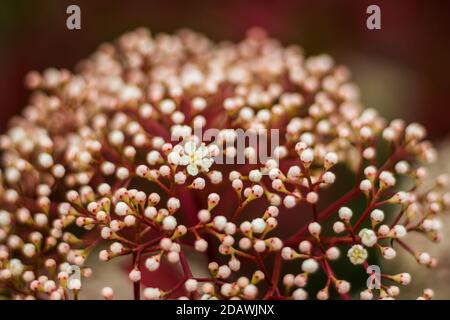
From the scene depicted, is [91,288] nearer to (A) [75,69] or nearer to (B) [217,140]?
(B) [217,140]

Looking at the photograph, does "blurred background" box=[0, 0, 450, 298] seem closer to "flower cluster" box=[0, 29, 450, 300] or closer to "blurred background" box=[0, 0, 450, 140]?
"blurred background" box=[0, 0, 450, 140]

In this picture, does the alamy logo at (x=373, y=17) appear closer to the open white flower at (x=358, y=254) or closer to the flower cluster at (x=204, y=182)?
the flower cluster at (x=204, y=182)

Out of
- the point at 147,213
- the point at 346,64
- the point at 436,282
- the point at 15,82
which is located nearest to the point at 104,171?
the point at 147,213

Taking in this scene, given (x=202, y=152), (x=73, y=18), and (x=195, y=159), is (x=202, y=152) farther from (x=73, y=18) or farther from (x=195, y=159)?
(x=73, y=18)

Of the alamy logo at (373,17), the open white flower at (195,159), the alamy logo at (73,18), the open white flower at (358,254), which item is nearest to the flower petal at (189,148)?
the open white flower at (195,159)

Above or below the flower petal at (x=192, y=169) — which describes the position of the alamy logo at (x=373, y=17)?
above

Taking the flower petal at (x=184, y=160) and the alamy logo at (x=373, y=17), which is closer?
the flower petal at (x=184, y=160)

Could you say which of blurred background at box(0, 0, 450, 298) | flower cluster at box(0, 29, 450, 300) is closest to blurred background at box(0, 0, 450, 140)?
blurred background at box(0, 0, 450, 298)
